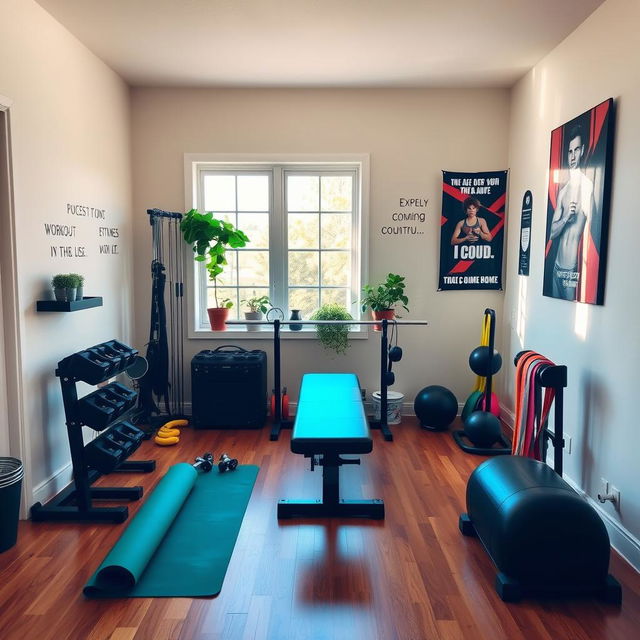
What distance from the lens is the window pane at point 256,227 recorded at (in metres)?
4.78

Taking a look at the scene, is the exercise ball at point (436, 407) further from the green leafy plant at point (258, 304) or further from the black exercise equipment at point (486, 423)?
the green leafy plant at point (258, 304)

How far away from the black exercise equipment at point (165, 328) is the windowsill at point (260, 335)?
0.58 ft

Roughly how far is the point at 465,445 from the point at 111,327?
2679mm

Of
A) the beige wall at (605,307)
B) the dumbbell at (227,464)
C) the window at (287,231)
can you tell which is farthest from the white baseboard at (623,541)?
the window at (287,231)

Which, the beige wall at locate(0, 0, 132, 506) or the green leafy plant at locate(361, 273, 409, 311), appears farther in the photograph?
the green leafy plant at locate(361, 273, 409, 311)

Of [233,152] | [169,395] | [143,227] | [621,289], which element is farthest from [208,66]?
[621,289]

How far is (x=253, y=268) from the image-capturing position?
4.82 meters

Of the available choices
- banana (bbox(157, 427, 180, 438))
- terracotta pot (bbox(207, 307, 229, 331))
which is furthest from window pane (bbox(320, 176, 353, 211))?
banana (bbox(157, 427, 180, 438))

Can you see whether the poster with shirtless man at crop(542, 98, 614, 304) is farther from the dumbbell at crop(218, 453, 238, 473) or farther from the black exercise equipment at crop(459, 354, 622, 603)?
the dumbbell at crop(218, 453, 238, 473)

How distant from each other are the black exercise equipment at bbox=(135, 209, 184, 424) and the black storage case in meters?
0.27

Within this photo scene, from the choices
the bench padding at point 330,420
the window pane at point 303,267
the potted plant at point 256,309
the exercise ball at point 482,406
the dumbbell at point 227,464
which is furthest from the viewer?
the window pane at point 303,267

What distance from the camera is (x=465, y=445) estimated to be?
3.99 m

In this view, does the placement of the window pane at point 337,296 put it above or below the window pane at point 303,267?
below

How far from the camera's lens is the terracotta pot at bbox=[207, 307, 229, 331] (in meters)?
4.58
